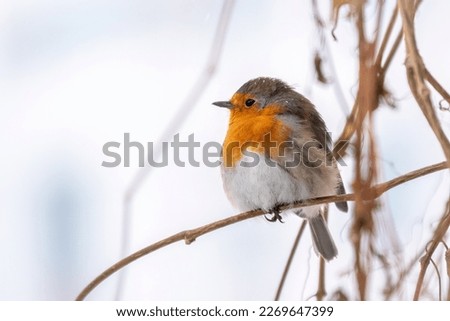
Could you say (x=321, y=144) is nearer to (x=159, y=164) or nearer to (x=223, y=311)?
(x=223, y=311)

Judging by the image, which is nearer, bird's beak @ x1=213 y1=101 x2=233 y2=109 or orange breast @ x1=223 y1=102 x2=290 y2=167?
orange breast @ x1=223 y1=102 x2=290 y2=167

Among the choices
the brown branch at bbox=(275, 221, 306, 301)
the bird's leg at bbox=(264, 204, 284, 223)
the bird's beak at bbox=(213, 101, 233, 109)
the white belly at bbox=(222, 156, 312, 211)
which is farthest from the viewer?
the bird's beak at bbox=(213, 101, 233, 109)

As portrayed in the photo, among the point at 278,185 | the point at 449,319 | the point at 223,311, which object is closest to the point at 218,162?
the point at 278,185

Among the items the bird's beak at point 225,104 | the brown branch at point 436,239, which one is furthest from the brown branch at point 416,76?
the bird's beak at point 225,104

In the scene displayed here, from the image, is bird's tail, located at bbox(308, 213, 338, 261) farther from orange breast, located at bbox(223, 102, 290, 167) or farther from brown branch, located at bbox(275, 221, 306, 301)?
brown branch, located at bbox(275, 221, 306, 301)

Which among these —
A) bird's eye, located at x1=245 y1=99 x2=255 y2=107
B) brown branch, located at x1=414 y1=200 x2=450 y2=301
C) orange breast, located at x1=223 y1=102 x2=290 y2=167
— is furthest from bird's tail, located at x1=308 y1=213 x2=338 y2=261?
brown branch, located at x1=414 y1=200 x2=450 y2=301

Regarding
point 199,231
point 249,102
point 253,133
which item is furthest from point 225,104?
point 199,231

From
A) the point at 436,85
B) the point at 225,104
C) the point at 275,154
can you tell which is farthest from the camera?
the point at 225,104

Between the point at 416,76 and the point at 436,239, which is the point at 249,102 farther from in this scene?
the point at 416,76
